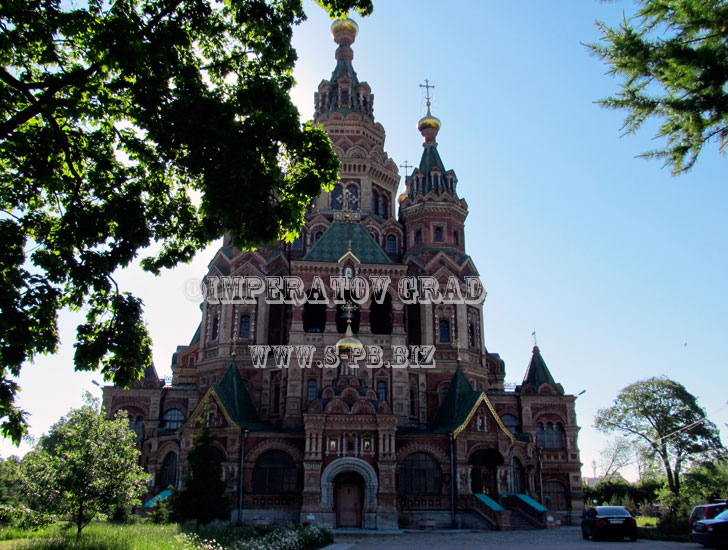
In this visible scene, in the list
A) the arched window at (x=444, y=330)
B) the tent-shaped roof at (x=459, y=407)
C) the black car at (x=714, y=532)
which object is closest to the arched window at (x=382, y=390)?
the tent-shaped roof at (x=459, y=407)

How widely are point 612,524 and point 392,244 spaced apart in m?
24.4

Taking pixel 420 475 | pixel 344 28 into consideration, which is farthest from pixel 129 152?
pixel 344 28

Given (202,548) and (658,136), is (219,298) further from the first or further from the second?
(658,136)

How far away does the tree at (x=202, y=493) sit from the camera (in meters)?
21.3

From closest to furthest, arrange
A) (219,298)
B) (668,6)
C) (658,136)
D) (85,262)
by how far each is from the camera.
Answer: (668,6) < (658,136) < (85,262) < (219,298)

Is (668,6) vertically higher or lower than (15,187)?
higher

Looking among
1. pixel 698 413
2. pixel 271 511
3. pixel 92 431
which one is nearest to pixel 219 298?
pixel 271 511

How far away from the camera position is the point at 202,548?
1261 centimetres

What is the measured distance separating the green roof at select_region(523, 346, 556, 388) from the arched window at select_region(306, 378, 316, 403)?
1334 centimetres

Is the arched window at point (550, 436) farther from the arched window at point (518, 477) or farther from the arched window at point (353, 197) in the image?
the arched window at point (353, 197)

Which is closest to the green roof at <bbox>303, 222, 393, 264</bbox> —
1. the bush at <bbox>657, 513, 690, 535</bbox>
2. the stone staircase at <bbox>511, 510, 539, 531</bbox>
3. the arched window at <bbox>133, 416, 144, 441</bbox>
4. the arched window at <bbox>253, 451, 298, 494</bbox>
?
the arched window at <bbox>253, 451, 298, 494</bbox>

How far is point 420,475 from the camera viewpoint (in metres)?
28.4

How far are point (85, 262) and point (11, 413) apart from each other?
259 centimetres

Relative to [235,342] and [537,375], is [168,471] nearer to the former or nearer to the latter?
[235,342]
